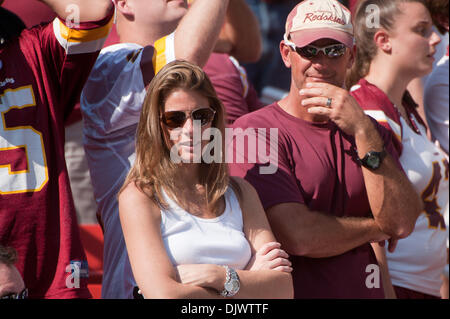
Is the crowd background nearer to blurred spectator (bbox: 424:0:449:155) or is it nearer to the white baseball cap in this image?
blurred spectator (bbox: 424:0:449:155)

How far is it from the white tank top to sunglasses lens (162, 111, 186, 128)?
4.64 feet

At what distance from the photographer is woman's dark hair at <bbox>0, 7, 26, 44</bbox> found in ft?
9.37

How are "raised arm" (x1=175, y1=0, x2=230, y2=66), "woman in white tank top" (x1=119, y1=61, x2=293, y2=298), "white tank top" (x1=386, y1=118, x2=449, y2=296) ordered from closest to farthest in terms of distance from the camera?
"woman in white tank top" (x1=119, y1=61, x2=293, y2=298)
"raised arm" (x1=175, y1=0, x2=230, y2=66)
"white tank top" (x1=386, y1=118, x2=449, y2=296)

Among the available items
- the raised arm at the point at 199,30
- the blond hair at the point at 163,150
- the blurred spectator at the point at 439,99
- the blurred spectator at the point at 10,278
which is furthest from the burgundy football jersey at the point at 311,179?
the blurred spectator at the point at 439,99

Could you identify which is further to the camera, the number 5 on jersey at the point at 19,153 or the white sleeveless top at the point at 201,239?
the number 5 on jersey at the point at 19,153

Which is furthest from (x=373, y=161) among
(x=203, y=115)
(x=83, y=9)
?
(x=83, y=9)

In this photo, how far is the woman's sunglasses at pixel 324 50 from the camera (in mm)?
3027

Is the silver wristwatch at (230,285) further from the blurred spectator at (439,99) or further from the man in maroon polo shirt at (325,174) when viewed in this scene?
the blurred spectator at (439,99)

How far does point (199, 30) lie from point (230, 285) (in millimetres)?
1032

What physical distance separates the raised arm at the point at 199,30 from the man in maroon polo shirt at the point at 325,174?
32 centimetres

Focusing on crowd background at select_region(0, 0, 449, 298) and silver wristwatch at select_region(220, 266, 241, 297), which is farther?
crowd background at select_region(0, 0, 449, 298)

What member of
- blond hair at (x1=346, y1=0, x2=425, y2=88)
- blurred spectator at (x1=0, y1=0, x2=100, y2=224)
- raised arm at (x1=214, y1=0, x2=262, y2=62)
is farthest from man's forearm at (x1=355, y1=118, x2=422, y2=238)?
blurred spectator at (x1=0, y1=0, x2=100, y2=224)
